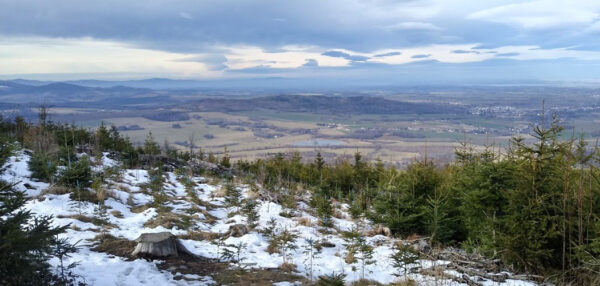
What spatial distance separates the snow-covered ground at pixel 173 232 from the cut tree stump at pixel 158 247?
0.25 metres

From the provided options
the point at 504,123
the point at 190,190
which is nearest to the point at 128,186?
the point at 190,190

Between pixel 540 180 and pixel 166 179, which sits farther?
pixel 166 179

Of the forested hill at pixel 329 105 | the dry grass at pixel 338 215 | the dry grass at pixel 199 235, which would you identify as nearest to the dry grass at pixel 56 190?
the dry grass at pixel 199 235

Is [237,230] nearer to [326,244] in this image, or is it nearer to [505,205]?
[326,244]

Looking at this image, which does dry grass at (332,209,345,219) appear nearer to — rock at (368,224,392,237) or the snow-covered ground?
the snow-covered ground

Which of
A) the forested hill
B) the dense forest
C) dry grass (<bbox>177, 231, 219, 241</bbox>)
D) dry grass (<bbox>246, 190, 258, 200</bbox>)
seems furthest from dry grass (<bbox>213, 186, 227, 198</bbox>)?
the forested hill

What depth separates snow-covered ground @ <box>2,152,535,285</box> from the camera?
16.1 feet

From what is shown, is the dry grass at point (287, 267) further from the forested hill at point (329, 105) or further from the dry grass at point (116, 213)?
the forested hill at point (329, 105)

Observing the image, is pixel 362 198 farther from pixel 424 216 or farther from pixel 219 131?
pixel 219 131

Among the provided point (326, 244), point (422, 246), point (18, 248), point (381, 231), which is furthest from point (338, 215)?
point (18, 248)

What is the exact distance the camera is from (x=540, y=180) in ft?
18.6

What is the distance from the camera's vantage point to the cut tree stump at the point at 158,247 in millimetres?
5539

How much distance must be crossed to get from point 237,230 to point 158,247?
2.25 metres

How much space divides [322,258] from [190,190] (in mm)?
6539
